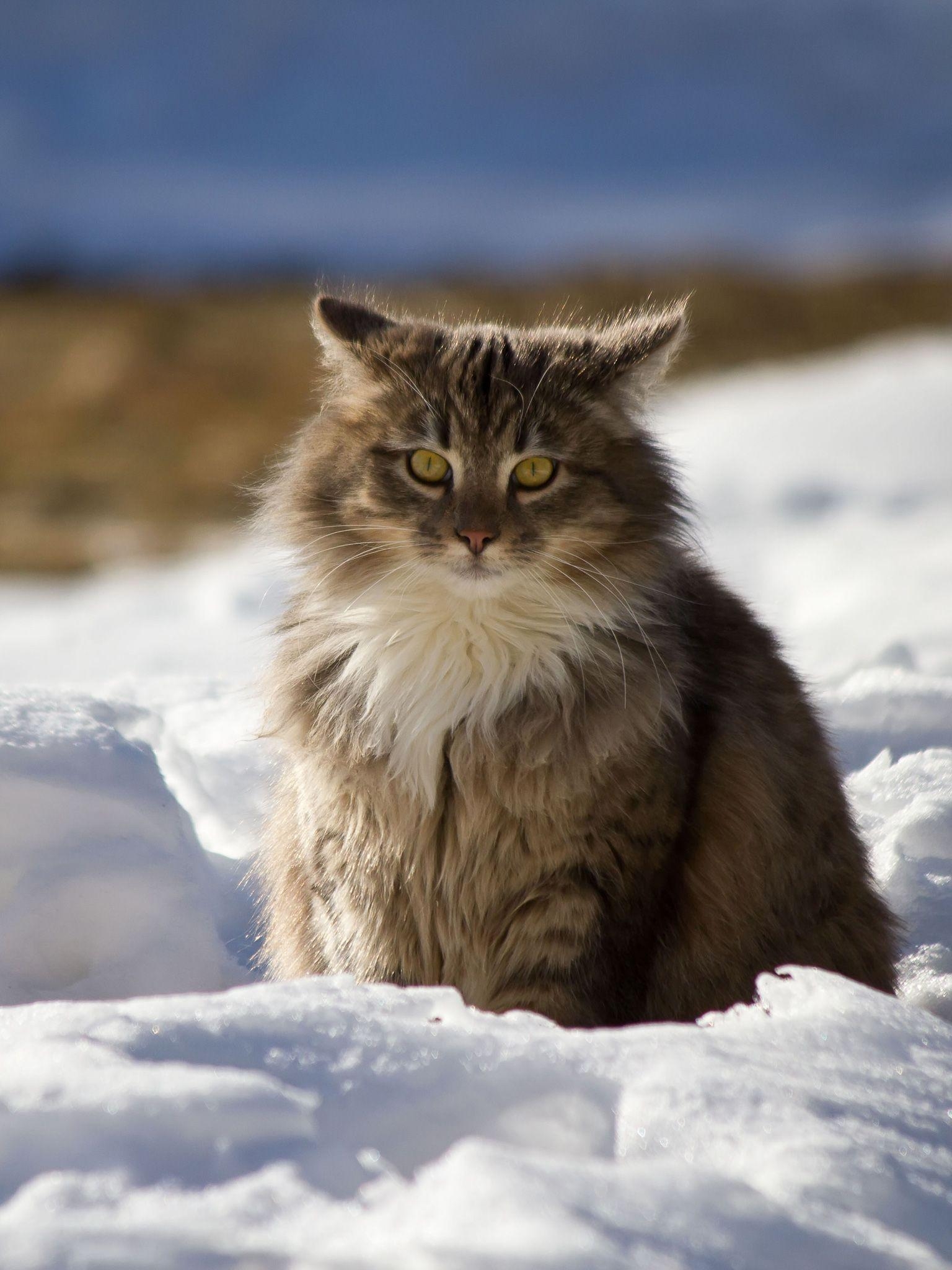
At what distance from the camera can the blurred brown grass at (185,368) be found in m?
11.3

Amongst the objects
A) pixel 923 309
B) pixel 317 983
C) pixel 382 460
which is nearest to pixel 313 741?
pixel 382 460

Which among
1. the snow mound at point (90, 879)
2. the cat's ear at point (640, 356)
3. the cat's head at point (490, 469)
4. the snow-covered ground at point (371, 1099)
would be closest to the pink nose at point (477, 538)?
the cat's head at point (490, 469)

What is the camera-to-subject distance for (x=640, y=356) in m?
2.34

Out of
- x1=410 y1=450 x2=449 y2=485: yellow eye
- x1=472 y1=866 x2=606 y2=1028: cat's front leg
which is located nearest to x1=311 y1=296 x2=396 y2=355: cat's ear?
x1=410 y1=450 x2=449 y2=485: yellow eye

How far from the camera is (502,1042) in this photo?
153 cm

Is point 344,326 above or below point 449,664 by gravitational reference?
above

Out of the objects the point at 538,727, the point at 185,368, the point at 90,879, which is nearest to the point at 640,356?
the point at 538,727

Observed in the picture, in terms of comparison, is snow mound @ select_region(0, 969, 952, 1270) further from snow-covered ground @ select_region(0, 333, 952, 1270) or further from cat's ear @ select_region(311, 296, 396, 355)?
cat's ear @ select_region(311, 296, 396, 355)

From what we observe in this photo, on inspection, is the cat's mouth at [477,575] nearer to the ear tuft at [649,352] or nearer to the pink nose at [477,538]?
the pink nose at [477,538]

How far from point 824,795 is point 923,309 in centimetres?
1111

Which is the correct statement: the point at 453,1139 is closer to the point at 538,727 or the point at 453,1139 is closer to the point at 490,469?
the point at 538,727

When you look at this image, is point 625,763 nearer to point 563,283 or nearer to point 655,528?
point 655,528

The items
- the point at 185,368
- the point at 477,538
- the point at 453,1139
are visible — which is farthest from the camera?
the point at 185,368

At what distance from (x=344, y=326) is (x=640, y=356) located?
0.61 meters
